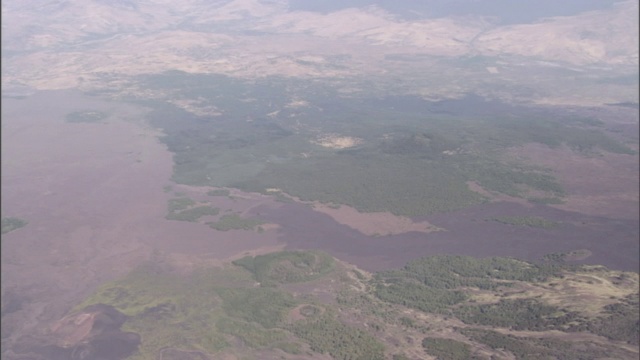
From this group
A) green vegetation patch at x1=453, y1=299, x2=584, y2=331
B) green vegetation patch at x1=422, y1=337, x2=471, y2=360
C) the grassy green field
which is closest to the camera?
green vegetation patch at x1=422, y1=337, x2=471, y2=360

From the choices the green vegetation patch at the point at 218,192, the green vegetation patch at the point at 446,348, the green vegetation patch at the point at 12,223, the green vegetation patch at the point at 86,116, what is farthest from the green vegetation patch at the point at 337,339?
the green vegetation patch at the point at 86,116

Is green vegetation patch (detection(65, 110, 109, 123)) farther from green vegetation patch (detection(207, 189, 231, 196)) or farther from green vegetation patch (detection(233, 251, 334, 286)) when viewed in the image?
green vegetation patch (detection(233, 251, 334, 286))

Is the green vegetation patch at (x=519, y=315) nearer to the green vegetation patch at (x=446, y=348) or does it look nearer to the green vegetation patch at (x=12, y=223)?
the green vegetation patch at (x=446, y=348)

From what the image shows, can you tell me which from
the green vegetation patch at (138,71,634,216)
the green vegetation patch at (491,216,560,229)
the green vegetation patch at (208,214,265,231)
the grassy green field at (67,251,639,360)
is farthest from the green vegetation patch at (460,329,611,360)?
the green vegetation patch at (208,214,265,231)

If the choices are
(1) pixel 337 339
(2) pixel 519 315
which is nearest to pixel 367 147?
(2) pixel 519 315

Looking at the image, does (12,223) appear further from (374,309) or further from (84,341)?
(374,309)

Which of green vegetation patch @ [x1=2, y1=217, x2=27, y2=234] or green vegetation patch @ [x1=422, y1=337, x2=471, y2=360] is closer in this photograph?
green vegetation patch @ [x1=422, y1=337, x2=471, y2=360]
